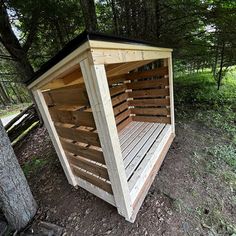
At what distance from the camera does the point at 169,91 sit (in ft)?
9.75

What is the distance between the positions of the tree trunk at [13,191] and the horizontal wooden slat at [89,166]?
621 mm

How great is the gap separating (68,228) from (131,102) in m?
2.52

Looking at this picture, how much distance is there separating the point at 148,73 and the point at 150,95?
44 centimetres

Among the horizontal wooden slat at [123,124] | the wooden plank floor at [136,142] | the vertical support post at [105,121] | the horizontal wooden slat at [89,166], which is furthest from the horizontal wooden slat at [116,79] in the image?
the vertical support post at [105,121]

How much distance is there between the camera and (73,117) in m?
1.66

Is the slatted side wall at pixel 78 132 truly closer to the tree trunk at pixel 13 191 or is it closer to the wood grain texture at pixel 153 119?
the tree trunk at pixel 13 191

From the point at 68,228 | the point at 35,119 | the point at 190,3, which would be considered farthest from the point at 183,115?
the point at 35,119

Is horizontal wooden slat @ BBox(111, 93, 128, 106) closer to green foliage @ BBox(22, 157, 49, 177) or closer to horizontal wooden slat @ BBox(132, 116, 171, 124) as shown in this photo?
horizontal wooden slat @ BBox(132, 116, 171, 124)

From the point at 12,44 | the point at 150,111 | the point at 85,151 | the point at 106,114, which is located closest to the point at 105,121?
the point at 106,114

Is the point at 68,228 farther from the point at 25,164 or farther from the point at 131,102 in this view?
the point at 131,102

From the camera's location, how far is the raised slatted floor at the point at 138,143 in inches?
82.7

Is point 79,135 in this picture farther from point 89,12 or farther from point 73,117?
point 89,12

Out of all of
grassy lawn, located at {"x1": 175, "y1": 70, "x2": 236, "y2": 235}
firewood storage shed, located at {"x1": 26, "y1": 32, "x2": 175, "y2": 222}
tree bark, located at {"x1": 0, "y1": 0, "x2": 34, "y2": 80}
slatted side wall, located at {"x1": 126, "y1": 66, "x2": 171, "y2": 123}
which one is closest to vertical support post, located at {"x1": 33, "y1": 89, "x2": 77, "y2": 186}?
firewood storage shed, located at {"x1": 26, "y1": 32, "x2": 175, "y2": 222}

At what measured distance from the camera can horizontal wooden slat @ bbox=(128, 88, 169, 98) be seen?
9.93 ft
